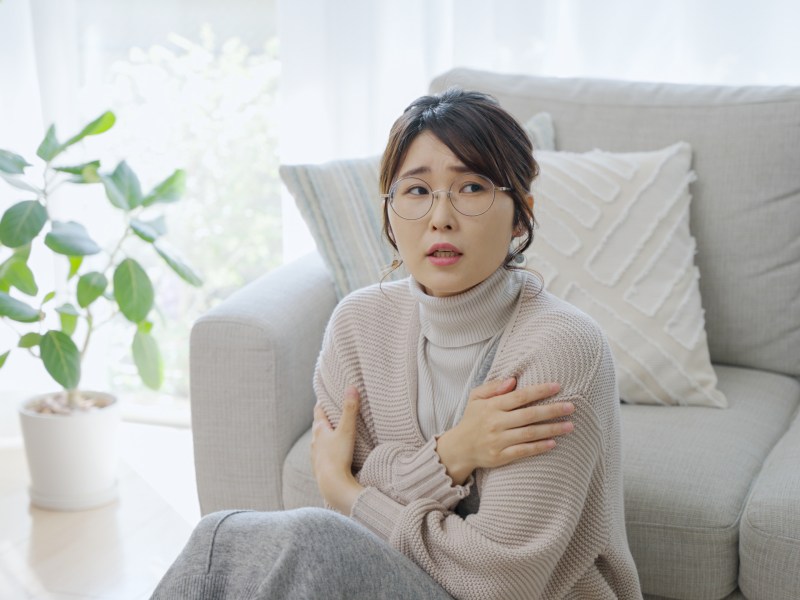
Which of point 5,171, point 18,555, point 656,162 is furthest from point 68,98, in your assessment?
point 656,162

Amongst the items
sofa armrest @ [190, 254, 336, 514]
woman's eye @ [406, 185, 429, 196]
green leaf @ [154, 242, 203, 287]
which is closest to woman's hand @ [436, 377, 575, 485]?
woman's eye @ [406, 185, 429, 196]

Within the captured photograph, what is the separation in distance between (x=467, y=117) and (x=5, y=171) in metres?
1.42

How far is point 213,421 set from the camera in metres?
1.77

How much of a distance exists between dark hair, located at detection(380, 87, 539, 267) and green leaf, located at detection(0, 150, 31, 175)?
4.26 feet

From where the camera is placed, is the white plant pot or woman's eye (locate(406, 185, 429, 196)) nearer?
woman's eye (locate(406, 185, 429, 196))

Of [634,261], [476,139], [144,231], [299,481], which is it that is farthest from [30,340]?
[476,139]

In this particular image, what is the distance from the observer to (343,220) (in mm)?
1994

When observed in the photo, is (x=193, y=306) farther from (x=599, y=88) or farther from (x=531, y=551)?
(x=531, y=551)

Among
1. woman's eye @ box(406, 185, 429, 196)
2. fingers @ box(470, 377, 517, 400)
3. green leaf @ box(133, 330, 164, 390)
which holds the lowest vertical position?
green leaf @ box(133, 330, 164, 390)

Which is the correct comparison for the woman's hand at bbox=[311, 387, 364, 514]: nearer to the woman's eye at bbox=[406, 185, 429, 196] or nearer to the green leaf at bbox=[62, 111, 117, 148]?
the woman's eye at bbox=[406, 185, 429, 196]

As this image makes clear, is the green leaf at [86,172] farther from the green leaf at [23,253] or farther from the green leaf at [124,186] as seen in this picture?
the green leaf at [23,253]

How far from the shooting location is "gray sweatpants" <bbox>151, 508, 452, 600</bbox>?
3.61ft

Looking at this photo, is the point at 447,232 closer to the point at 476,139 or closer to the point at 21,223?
the point at 476,139

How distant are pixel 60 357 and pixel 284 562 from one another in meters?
1.45
